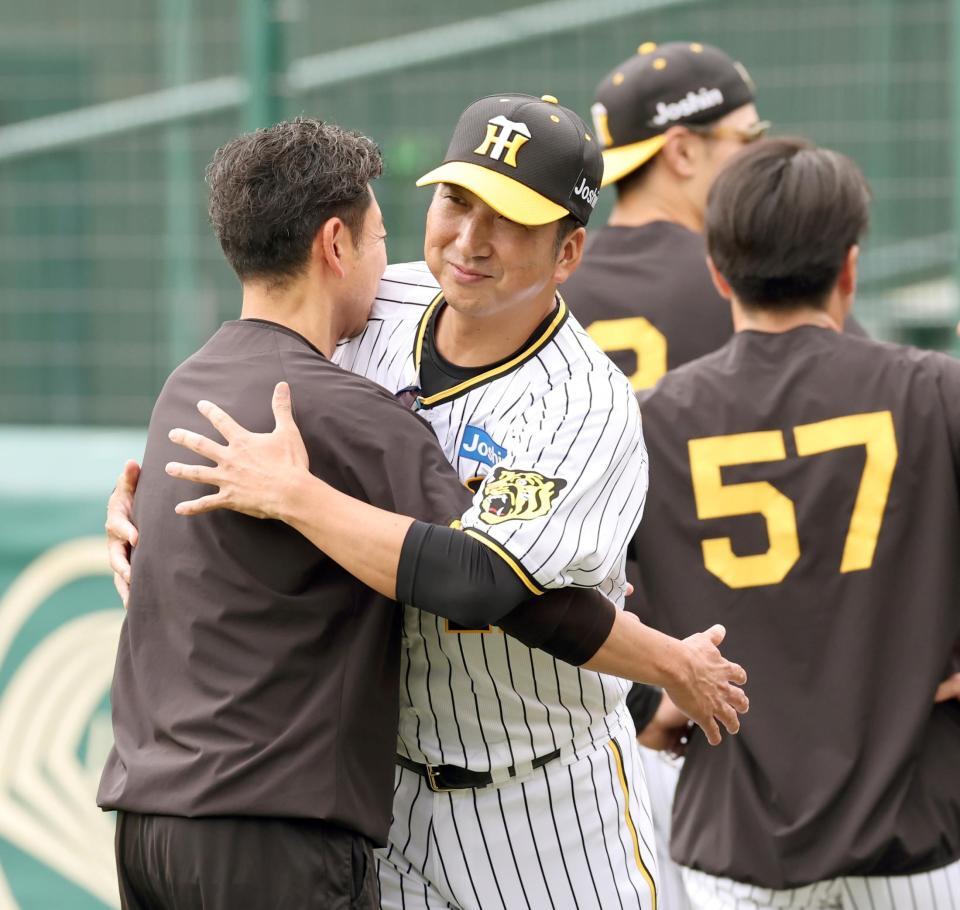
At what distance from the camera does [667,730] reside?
141 inches

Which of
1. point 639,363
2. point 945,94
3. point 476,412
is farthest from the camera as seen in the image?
point 945,94

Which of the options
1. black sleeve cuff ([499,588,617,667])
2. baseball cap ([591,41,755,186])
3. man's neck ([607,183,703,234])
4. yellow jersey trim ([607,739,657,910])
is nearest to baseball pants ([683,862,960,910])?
yellow jersey trim ([607,739,657,910])

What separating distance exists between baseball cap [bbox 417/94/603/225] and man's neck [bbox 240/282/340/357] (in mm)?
279

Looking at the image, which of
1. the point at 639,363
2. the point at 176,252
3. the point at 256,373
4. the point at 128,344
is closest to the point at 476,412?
the point at 256,373

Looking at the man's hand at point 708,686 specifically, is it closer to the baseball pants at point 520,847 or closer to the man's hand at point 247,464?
the baseball pants at point 520,847

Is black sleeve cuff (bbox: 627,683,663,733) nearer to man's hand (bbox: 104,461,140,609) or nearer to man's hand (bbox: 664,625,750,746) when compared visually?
man's hand (bbox: 664,625,750,746)

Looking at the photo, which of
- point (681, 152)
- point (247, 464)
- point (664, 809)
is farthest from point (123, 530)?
point (681, 152)

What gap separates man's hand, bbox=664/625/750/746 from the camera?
8.96ft

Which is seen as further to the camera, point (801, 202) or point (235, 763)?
point (801, 202)

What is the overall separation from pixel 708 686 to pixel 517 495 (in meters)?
0.46

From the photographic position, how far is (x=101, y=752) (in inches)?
188

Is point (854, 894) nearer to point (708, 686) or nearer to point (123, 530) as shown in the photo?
point (708, 686)

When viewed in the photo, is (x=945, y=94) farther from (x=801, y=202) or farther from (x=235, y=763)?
(x=235, y=763)

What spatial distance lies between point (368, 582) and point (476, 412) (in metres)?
0.47
